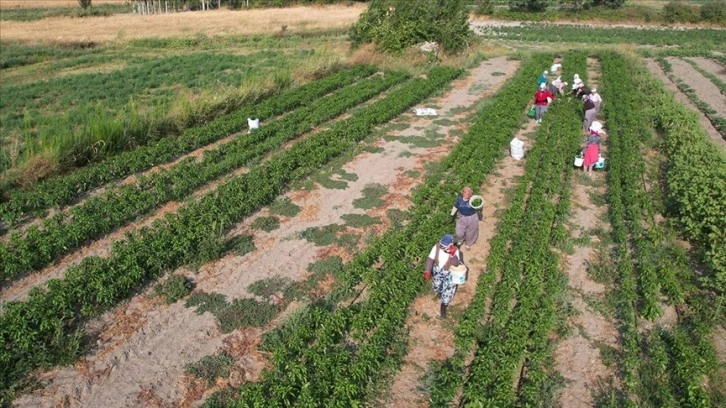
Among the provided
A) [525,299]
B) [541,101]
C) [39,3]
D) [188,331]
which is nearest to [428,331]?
[525,299]

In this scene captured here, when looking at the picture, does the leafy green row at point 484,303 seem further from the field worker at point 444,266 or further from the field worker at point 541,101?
the field worker at point 541,101

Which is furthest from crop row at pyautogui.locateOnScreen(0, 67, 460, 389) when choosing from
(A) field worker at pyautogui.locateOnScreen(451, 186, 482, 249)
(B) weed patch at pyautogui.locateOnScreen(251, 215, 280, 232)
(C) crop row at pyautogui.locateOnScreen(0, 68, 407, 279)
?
(A) field worker at pyautogui.locateOnScreen(451, 186, 482, 249)

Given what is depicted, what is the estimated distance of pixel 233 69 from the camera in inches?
1188

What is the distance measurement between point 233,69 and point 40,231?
2085 cm

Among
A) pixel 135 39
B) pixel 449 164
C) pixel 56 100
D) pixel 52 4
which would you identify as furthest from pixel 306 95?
pixel 52 4

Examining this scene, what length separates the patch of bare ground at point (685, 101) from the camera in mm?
17419

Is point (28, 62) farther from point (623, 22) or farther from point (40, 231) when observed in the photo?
point (623, 22)

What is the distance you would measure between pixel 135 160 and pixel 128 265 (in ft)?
19.4

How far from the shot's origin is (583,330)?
328 inches

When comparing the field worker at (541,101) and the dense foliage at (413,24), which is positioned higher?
the dense foliage at (413,24)

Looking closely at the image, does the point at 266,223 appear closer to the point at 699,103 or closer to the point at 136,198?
the point at 136,198

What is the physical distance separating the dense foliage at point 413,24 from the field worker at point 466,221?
20295 mm

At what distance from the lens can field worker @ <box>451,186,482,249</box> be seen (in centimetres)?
1009

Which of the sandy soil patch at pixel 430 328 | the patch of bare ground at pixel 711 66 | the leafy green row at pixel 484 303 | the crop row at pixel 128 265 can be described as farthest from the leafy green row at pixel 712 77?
the crop row at pixel 128 265
